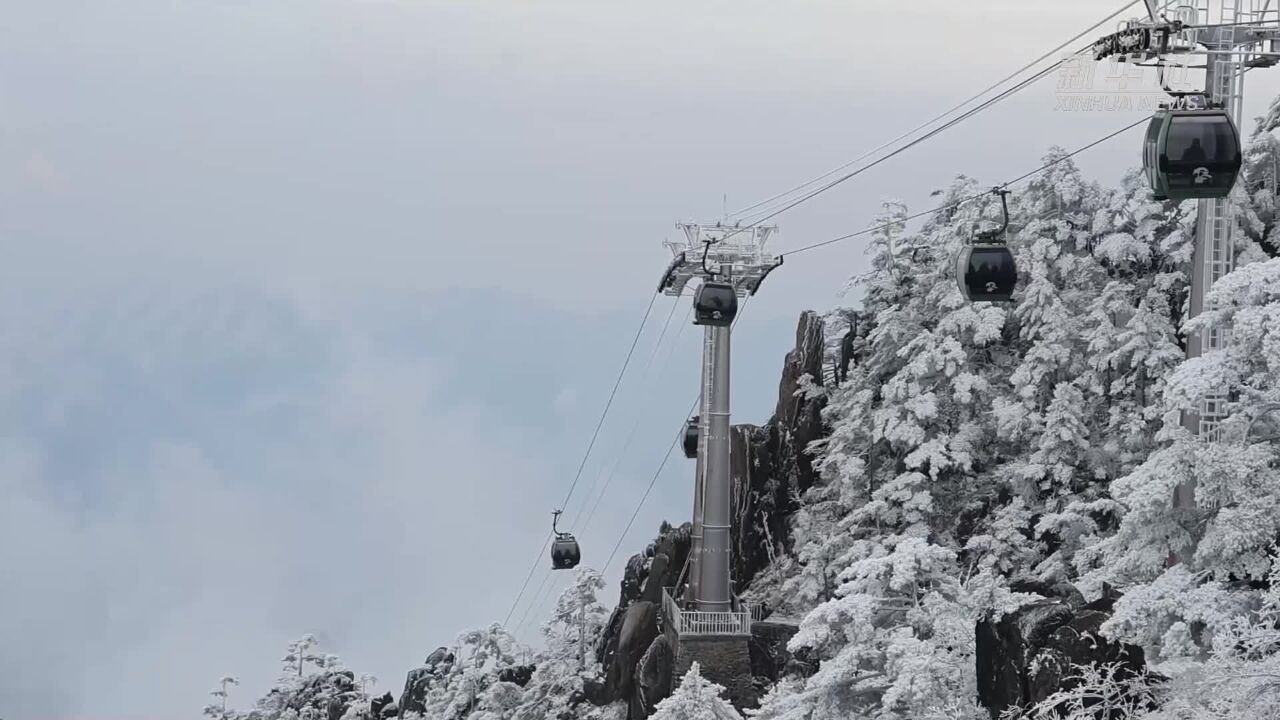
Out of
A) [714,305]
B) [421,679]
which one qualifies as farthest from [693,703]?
[421,679]

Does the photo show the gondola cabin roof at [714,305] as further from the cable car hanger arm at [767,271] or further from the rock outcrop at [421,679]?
the rock outcrop at [421,679]

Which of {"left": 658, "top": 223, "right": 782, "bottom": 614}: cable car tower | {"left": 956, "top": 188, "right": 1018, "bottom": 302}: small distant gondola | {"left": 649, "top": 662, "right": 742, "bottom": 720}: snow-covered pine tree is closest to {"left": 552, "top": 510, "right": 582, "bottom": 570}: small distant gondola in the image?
{"left": 658, "top": 223, "right": 782, "bottom": 614}: cable car tower

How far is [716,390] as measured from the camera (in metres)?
31.4

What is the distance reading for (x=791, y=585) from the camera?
30203 mm

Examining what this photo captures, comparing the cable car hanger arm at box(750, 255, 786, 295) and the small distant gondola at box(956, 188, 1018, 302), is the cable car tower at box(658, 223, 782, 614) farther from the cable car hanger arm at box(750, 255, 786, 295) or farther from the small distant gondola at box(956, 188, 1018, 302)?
the small distant gondola at box(956, 188, 1018, 302)

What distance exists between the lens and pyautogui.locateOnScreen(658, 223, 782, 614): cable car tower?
99.8ft

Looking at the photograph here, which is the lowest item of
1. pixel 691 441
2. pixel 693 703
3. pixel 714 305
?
pixel 693 703

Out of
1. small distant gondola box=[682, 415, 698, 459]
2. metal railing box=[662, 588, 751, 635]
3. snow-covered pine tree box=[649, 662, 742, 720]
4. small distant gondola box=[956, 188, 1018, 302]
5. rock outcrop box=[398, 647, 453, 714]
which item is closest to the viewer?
small distant gondola box=[956, 188, 1018, 302]

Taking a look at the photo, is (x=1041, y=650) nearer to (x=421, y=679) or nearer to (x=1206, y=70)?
(x=1206, y=70)

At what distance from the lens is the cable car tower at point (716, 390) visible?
99.8 ft

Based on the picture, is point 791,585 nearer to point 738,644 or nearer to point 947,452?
point 738,644

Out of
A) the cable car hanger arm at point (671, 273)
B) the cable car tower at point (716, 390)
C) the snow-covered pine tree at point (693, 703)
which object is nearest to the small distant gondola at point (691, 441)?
the cable car tower at point (716, 390)

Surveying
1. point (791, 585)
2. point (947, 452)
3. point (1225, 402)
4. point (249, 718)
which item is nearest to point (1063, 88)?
point (1225, 402)

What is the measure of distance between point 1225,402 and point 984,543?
10.5 m
